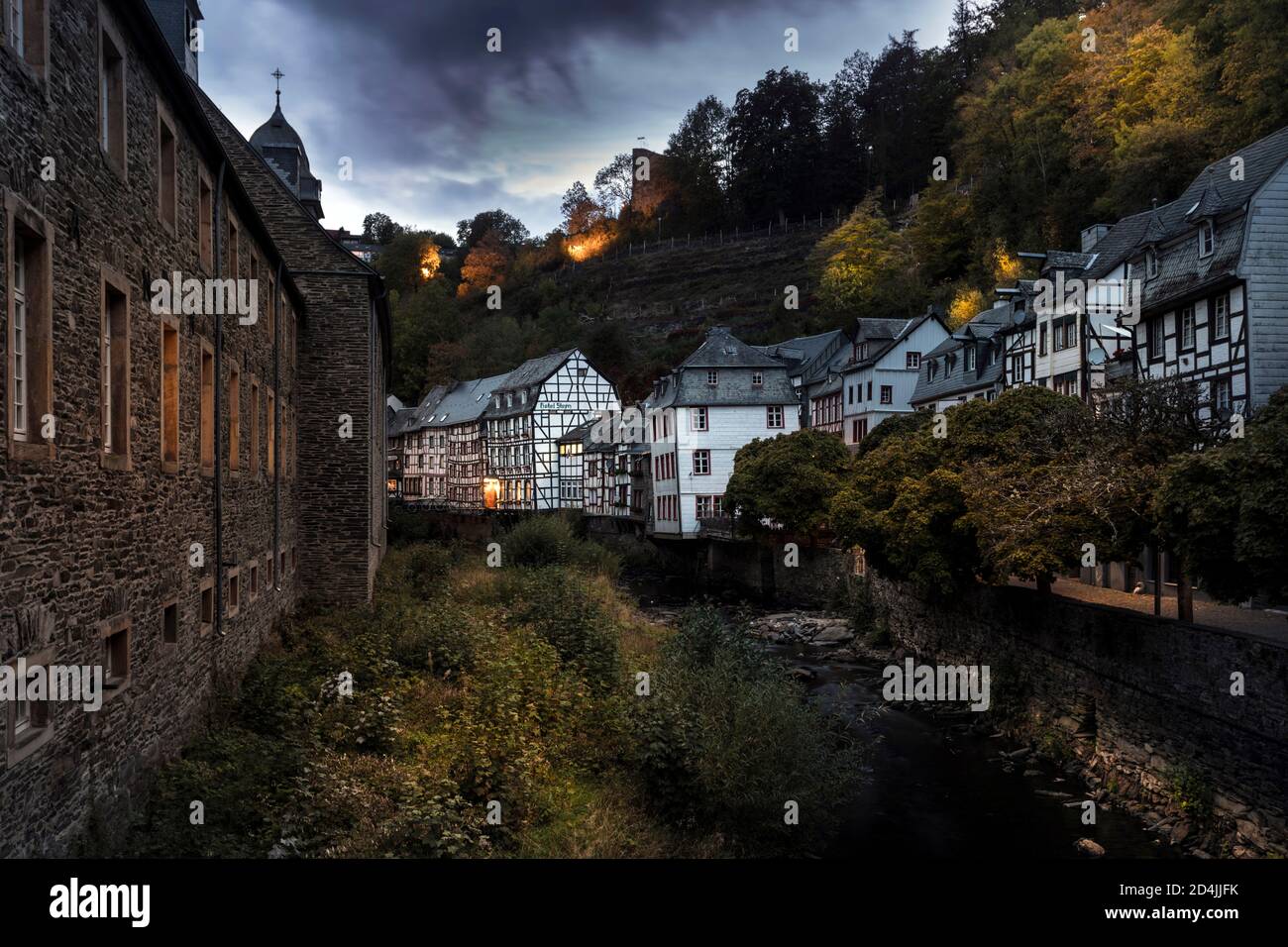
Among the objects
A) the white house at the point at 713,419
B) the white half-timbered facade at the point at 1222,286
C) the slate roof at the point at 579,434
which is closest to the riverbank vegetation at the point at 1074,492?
the white half-timbered facade at the point at 1222,286

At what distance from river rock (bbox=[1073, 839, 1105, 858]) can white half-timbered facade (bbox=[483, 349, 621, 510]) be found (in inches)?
2007

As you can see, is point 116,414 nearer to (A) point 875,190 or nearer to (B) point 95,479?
(B) point 95,479

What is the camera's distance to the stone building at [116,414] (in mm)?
7086

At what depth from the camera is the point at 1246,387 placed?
23.5 meters

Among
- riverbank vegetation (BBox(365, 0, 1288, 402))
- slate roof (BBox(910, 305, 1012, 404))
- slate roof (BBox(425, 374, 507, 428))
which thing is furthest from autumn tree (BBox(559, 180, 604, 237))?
slate roof (BBox(910, 305, 1012, 404))

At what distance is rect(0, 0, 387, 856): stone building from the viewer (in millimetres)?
7086

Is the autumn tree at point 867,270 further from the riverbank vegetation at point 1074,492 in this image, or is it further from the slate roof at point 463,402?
A: the riverbank vegetation at point 1074,492

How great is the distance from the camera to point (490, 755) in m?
13.0

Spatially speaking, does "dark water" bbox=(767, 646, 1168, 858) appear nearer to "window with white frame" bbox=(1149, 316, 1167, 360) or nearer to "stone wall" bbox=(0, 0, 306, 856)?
"stone wall" bbox=(0, 0, 306, 856)

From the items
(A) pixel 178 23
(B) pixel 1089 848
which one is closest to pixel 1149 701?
(B) pixel 1089 848

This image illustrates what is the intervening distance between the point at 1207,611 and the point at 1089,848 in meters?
8.05

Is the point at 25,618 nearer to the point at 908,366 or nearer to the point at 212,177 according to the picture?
the point at 212,177

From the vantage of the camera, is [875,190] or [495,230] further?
[495,230]

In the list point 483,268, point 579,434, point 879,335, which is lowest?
point 579,434
